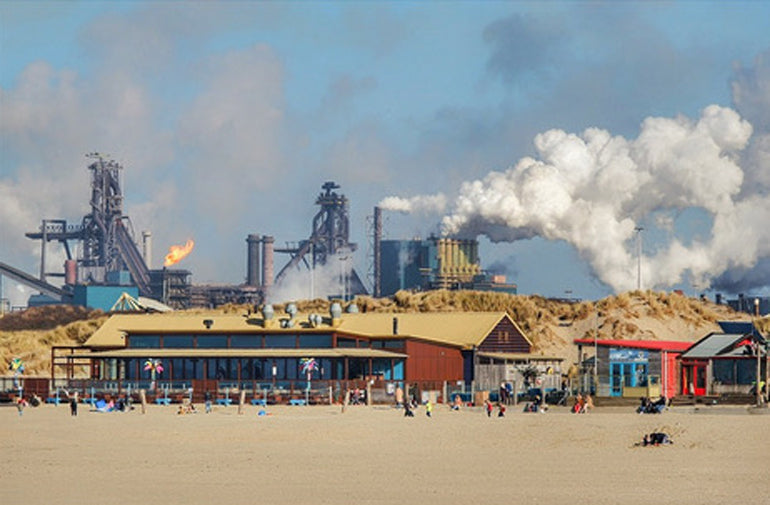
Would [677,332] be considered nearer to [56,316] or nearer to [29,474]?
[56,316]

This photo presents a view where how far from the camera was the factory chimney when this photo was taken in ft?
615

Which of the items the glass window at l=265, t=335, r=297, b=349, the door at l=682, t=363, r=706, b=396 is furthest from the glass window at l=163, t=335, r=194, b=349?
the door at l=682, t=363, r=706, b=396

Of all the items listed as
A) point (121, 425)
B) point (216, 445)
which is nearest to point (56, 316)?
point (121, 425)

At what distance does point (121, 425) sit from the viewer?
54906mm

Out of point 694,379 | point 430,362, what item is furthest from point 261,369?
point 694,379

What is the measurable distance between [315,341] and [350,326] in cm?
936

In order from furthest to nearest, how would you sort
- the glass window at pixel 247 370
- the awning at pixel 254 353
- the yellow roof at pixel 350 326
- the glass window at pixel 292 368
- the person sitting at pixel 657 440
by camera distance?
the yellow roof at pixel 350 326 → the glass window at pixel 247 370 → the glass window at pixel 292 368 → the awning at pixel 254 353 → the person sitting at pixel 657 440

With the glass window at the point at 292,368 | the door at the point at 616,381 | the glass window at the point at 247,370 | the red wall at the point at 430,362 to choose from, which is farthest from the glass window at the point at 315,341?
the door at the point at 616,381

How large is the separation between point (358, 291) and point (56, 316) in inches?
2122

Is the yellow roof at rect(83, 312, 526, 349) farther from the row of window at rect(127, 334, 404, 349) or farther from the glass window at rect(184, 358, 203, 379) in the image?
the glass window at rect(184, 358, 203, 379)

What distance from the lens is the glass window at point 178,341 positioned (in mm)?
84562

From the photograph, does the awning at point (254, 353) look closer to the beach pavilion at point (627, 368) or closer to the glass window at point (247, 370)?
the glass window at point (247, 370)

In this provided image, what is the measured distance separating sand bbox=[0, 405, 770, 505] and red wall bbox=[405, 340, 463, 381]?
850 inches

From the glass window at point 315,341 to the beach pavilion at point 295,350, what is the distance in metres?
0.06
